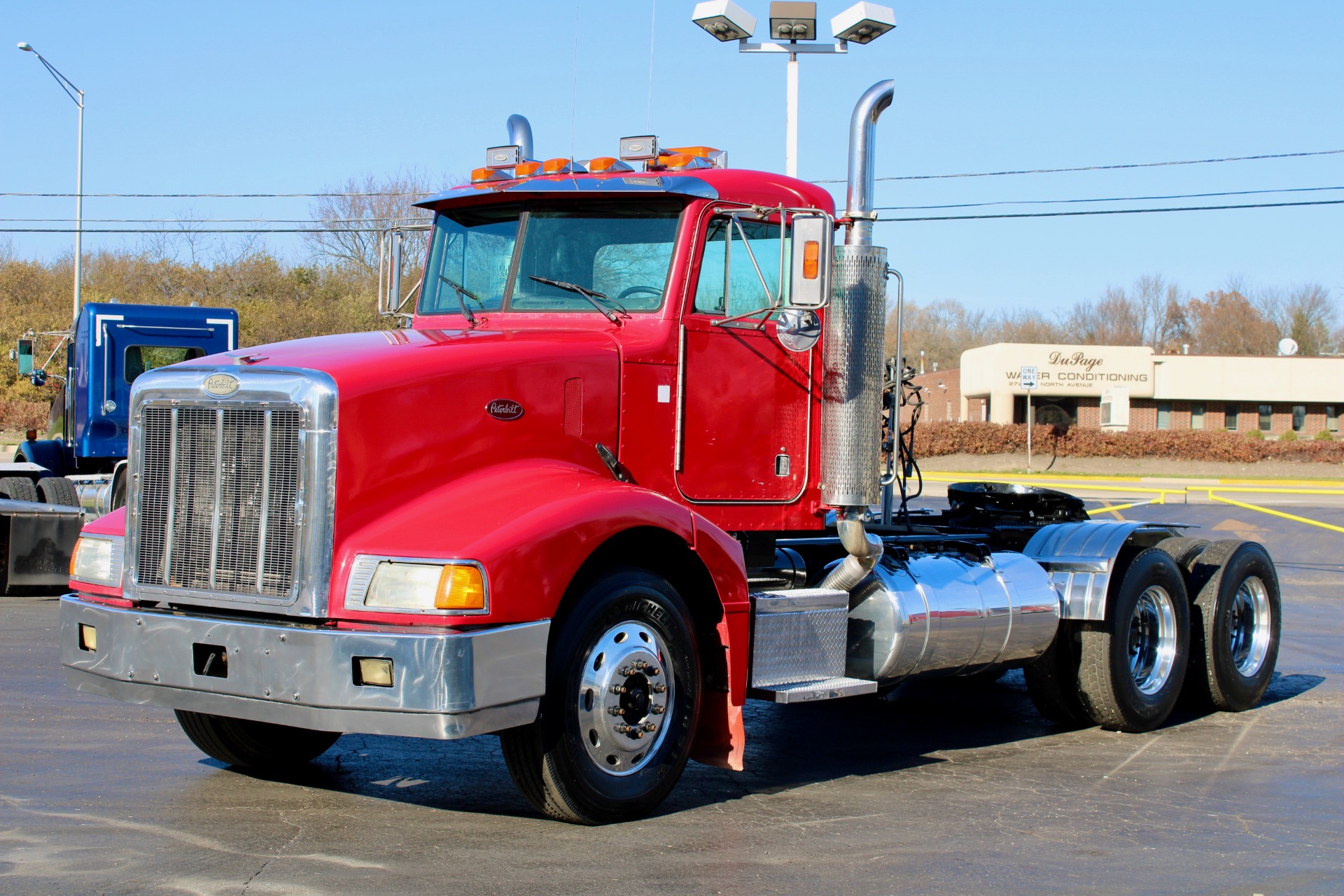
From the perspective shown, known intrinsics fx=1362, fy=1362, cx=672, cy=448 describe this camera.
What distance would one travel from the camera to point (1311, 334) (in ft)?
303

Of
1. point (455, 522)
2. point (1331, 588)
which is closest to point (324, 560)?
point (455, 522)

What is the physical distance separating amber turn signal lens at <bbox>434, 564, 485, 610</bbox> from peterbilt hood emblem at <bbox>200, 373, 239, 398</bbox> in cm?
127

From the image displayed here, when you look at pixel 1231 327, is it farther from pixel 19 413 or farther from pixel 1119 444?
pixel 19 413

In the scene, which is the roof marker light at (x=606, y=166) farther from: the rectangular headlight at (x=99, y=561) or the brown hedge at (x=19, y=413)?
the brown hedge at (x=19, y=413)

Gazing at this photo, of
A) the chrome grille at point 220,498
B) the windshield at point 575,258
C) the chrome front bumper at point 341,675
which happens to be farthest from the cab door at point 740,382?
the chrome grille at point 220,498

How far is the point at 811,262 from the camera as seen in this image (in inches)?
A: 258

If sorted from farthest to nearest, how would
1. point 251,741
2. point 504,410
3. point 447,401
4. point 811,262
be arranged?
1. point 251,741
2. point 811,262
3. point 504,410
4. point 447,401

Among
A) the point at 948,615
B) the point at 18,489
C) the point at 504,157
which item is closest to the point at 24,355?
the point at 18,489

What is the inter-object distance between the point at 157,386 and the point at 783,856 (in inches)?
129

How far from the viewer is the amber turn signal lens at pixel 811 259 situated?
21.5 ft

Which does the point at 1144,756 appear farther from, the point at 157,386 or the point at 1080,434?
the point at 1080,434

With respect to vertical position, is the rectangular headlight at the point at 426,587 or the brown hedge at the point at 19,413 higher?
the brown hedge at the point at 19,413

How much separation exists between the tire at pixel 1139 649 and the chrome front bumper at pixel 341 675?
4461 millimetres

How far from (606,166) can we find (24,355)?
43.7 feet
